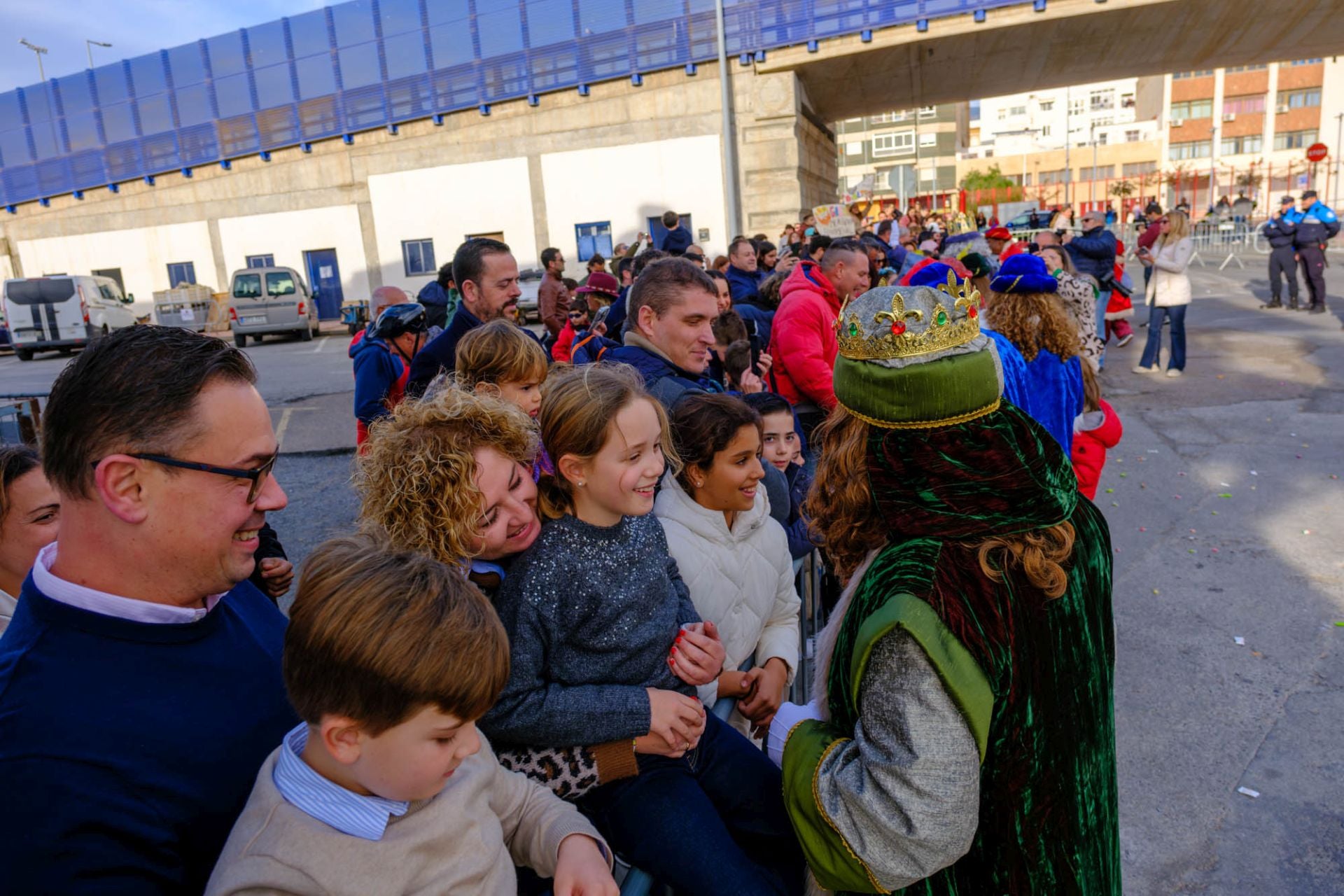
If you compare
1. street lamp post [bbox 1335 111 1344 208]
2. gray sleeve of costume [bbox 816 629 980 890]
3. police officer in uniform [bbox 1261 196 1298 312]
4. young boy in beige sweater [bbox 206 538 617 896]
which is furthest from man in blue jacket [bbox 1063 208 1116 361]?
street lamp post [bbox 1335 111 1344 208]

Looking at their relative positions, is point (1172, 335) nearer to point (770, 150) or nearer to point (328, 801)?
point (328, 801)

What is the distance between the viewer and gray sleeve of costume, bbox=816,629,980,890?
4.58ft

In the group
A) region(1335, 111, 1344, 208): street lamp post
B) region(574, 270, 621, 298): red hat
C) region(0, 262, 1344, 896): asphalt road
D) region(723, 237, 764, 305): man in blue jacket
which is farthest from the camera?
region(1335, 111, 1344, 208): street lamp post

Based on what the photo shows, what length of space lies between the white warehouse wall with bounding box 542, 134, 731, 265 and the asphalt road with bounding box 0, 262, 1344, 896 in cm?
1523

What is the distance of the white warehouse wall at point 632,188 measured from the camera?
24281 millimetres

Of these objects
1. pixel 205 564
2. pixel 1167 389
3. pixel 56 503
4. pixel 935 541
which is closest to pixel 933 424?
pixel 935 541

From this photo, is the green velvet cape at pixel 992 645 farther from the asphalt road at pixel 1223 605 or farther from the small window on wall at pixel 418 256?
the small window on wall at pixel 418 256

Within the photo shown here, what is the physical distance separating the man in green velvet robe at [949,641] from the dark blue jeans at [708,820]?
33cm

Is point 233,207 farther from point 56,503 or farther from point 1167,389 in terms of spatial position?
point 56,503

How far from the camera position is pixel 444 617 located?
1.39 metres

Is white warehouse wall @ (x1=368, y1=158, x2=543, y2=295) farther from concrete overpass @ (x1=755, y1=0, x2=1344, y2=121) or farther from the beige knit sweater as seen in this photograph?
the beige knit sweater

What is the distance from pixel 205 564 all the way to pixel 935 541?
1275 millimetres

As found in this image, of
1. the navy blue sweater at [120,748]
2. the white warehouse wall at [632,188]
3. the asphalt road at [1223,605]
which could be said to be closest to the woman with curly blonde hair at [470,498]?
the navy blue sweater at [120,748]

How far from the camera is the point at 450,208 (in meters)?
27.2
